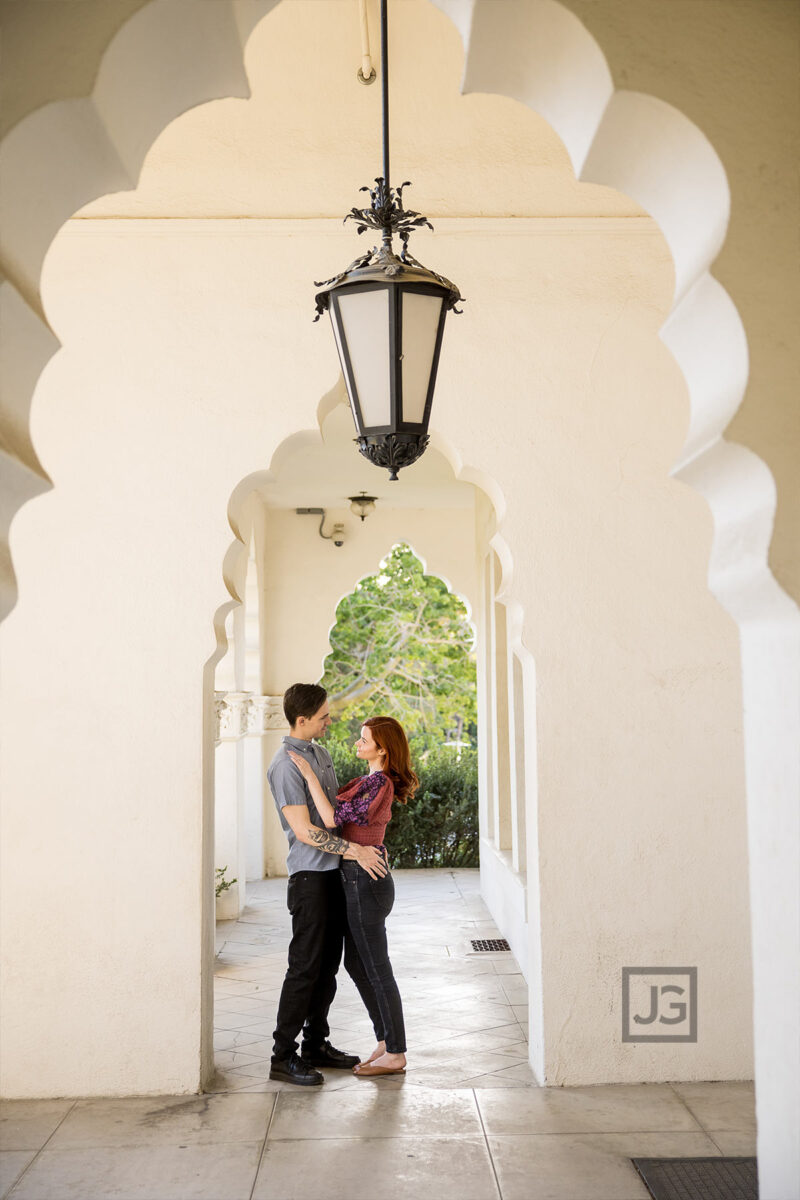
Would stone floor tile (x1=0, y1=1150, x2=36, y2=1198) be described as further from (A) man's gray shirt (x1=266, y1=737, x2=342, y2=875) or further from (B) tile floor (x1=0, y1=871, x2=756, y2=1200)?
(A) man's gray shirt (x1=266, y1=737, x2=342, y2=875)

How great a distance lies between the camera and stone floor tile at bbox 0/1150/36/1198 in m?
3.86

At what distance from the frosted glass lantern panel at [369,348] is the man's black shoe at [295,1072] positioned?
10.7ft

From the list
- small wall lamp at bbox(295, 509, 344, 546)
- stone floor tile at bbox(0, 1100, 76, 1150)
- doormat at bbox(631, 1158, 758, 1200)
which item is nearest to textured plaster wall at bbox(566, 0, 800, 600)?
doormat at bbox(631, 1158, 758, 1200)

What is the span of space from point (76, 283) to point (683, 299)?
3722 millimetres

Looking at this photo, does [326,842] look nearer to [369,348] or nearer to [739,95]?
[369,348]

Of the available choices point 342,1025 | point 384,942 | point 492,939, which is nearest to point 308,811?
point 384,942

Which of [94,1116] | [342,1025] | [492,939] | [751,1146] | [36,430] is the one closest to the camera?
[751,1146]

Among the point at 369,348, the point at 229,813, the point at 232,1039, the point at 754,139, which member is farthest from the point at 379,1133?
the point at 229,813

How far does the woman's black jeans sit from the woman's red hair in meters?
0.46

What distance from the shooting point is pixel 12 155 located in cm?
193

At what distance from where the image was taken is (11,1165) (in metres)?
3.95

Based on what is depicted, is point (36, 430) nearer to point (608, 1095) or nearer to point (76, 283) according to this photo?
point (76, 283)

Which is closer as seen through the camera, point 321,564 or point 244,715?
point 244,715

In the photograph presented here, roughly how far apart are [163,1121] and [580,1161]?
1.73 m
